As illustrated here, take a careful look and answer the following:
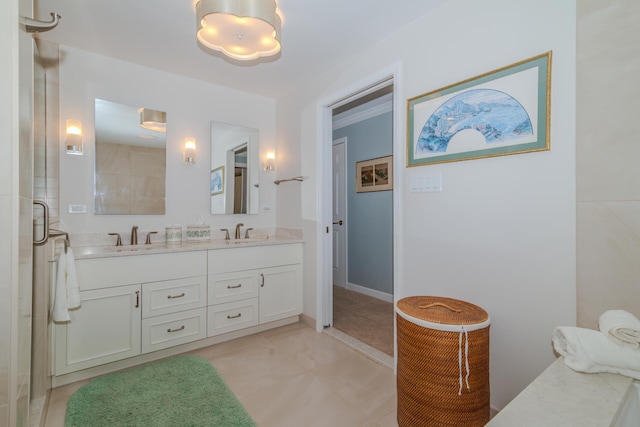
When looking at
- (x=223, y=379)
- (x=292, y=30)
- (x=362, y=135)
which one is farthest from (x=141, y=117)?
(x=362, y=135)

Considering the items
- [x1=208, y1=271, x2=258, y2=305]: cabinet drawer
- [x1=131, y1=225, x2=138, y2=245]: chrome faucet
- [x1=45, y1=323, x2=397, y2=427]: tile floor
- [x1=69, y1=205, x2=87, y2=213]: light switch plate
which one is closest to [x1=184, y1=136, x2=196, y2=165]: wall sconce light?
[x1=131, y1=225, x2=138, y2=245]: chrome faucet

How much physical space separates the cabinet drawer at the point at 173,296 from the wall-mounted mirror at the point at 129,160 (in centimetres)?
79

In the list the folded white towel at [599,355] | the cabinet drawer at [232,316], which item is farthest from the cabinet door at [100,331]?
the folded white towel at [599,355]

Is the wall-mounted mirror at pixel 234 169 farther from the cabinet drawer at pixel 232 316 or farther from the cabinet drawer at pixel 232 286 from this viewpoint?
the cabinet drawer at pixel 232 316

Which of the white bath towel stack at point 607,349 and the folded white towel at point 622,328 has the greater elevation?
the folded white towel at point 622,328

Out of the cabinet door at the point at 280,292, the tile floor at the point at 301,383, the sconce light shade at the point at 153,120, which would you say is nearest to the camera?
the tile floor at the point at 301,383

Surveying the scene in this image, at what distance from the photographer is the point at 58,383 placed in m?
1.94

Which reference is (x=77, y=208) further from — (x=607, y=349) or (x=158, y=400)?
(x=607, y=349)

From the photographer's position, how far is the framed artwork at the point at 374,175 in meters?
3.82

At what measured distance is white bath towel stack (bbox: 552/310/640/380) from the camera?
2.93ft

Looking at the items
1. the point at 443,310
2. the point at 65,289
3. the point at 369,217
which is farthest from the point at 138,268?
the point at 369,217

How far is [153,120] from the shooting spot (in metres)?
2.72

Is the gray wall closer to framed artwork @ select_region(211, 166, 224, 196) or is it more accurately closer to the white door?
the white door

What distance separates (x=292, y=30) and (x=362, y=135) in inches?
87.5
